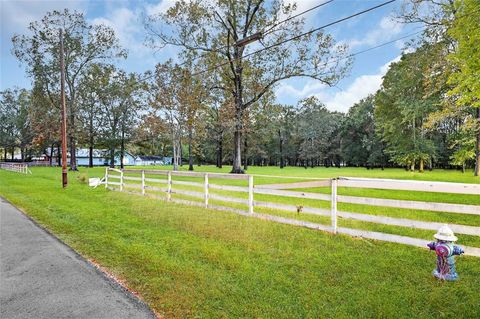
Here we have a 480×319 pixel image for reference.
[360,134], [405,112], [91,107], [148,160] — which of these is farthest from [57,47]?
[148,160]

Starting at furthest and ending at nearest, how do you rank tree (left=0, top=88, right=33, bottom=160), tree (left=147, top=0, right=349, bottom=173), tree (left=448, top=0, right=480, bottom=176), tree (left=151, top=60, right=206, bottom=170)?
tree (left=0, top=88, right=33, bottom=160), tree (left=151, top=60, right=206, bottom=170), tree (left=147, top=0, right=349, bottom=173), tree (left=448, top=0, right=480, bottom=176)

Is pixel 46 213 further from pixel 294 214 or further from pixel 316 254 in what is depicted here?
pixel 316 254

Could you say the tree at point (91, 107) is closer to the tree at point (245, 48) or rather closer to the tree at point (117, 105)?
the tree at point (117, 105)

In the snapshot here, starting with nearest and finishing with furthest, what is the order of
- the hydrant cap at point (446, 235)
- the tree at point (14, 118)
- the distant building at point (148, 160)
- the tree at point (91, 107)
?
the hydrant cap at point (446, 235), the tree at point (91, 107), the tree at point (14, 118), the distant building at point (148, 160)

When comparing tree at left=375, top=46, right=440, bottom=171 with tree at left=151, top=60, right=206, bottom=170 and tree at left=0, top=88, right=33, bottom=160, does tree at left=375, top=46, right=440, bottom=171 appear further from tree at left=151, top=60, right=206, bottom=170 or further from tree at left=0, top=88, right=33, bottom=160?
tree at left=0, top=88, right=33, bottom=160

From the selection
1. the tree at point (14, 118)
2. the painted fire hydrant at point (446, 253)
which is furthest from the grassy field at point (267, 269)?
the tree at point (14, 118)

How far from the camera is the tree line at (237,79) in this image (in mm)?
17766

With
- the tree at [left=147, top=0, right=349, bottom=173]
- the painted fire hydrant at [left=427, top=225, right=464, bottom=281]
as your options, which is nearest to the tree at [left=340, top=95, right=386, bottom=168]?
the tree at [left=147, top=0, right=349, bottom=173]

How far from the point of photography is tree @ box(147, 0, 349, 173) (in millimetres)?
25172

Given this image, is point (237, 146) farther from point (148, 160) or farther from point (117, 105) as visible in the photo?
point (148, 160)

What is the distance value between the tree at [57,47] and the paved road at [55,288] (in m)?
35.8

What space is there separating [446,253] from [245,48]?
26.4 m

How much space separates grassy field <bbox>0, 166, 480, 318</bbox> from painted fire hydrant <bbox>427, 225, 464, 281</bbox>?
0.44ft

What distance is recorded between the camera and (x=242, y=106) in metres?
28.2
